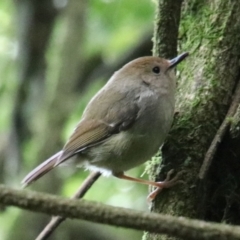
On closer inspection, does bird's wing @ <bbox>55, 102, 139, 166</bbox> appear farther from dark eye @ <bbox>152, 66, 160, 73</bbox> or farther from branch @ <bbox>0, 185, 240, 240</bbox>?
branch @ <bbox>0, 185, 240, 240</bbox>

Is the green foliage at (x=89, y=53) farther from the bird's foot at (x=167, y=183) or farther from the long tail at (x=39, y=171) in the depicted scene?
the bird's foot at (x=167, y=183)

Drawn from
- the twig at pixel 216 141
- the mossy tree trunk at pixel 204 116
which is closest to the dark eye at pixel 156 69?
the mossy tree trunk at pixel 204 116

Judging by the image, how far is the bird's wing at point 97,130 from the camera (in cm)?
327

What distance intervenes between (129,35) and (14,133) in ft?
6.69

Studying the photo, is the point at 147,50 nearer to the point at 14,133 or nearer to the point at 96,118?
the point at 14,133

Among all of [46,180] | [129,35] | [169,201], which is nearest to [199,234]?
[169,201]

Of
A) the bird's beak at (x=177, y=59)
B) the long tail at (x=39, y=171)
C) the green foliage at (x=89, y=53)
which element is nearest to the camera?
the bird's beak at (x=177, y=59)

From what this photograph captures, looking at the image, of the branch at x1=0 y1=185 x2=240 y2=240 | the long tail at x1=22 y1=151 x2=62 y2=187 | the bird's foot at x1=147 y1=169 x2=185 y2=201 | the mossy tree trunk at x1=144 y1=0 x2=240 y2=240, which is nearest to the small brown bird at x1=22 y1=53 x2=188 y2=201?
the long tail at x1=22 y1=151 x2=62 y2=187

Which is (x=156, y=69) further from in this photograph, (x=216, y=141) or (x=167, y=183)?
(x=167, y=183)

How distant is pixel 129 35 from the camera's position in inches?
263

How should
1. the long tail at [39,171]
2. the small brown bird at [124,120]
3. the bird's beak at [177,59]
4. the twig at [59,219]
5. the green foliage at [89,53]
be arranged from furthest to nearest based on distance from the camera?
the green foliage at [89,53] < the long tail at [39,171] < the small brown bird at [124,120] < the bird's beak at [177,59] < the twig at [59,219]

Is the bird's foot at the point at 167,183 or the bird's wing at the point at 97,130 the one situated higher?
the bird's wing at the point at 97,130

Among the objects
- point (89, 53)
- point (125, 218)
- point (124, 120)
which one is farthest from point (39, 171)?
point (89, 53)

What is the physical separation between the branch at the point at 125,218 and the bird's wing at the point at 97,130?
80.3 inches
